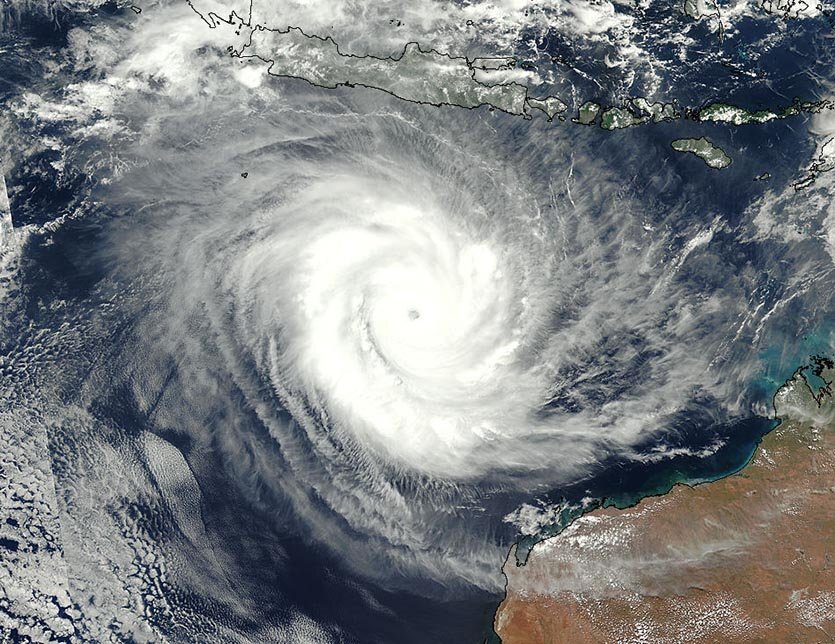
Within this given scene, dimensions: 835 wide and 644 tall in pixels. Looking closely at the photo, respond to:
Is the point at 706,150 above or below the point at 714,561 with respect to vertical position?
above

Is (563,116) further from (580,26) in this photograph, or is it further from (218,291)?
(218,291)

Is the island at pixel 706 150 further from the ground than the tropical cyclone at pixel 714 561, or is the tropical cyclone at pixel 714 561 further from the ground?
the island at pixel 706 150

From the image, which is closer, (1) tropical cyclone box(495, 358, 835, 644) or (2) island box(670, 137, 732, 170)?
(1) tropical cyclone box(495, 358, 835, 644)

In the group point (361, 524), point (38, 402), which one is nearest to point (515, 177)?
point (361, 524)

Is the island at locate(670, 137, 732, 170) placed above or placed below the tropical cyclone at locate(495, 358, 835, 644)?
above

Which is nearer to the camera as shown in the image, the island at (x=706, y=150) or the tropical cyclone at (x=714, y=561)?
the tropical cyclone at (x=714, y=561)
